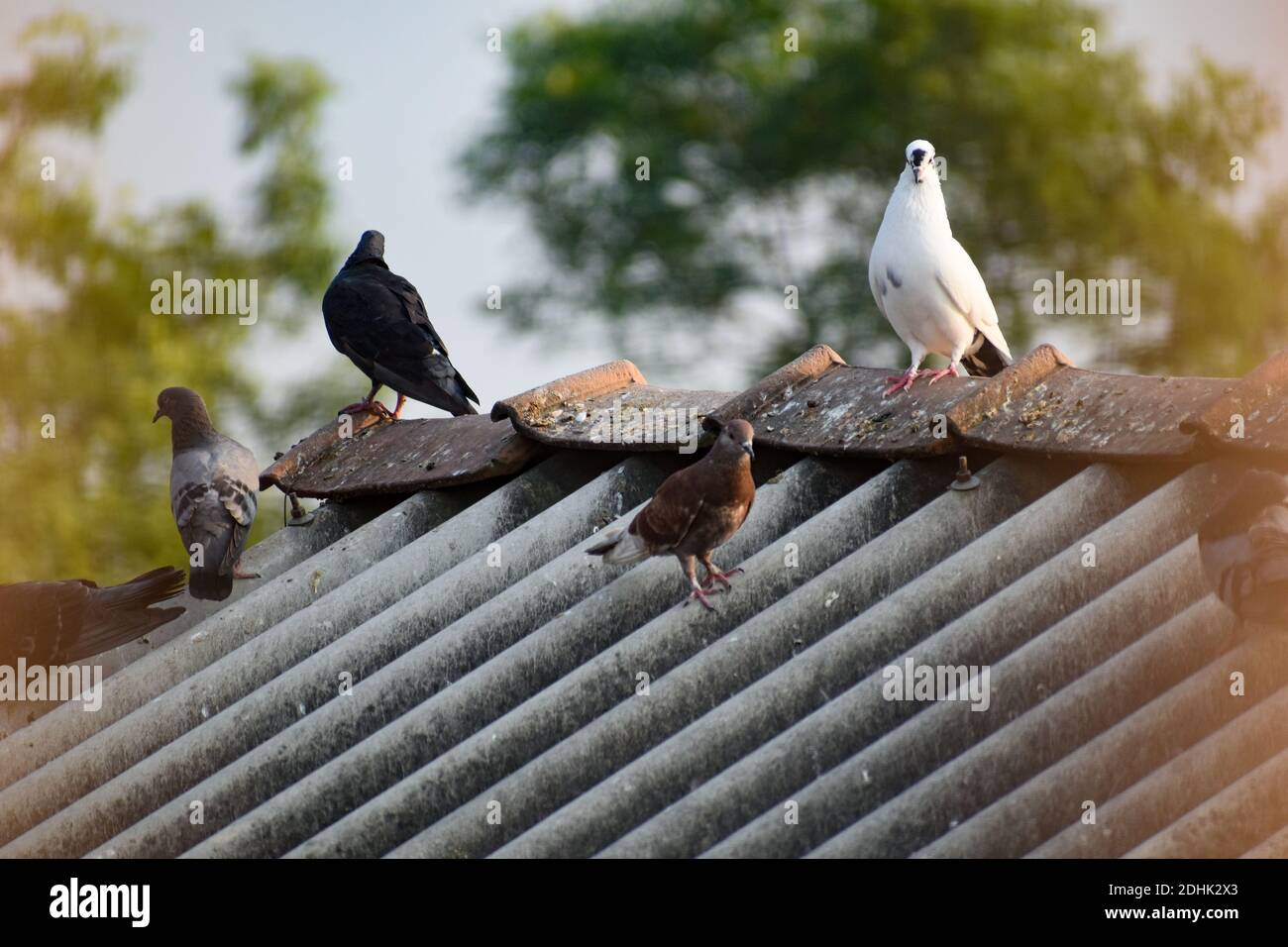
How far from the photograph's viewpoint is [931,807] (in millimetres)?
4121

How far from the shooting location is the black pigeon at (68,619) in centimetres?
625

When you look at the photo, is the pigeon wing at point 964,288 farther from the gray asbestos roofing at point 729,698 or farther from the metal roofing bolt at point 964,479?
the metal roofing bolt at point 964,479

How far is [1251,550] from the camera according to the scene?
4.31 meters

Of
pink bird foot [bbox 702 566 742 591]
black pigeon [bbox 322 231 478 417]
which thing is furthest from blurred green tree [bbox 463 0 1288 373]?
pink bird foot [bbox 702 566 742 591]

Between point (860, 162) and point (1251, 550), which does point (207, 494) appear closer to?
point (1251, 550)

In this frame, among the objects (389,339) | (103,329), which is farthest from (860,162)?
(389,339)

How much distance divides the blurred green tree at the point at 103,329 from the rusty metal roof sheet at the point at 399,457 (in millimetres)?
17452

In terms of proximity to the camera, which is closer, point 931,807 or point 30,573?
point 931,807

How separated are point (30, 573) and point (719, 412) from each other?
19613 millimetres

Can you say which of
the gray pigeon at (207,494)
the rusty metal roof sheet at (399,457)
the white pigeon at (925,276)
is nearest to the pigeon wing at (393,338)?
the rusty metal roof sheet at (399,457)
